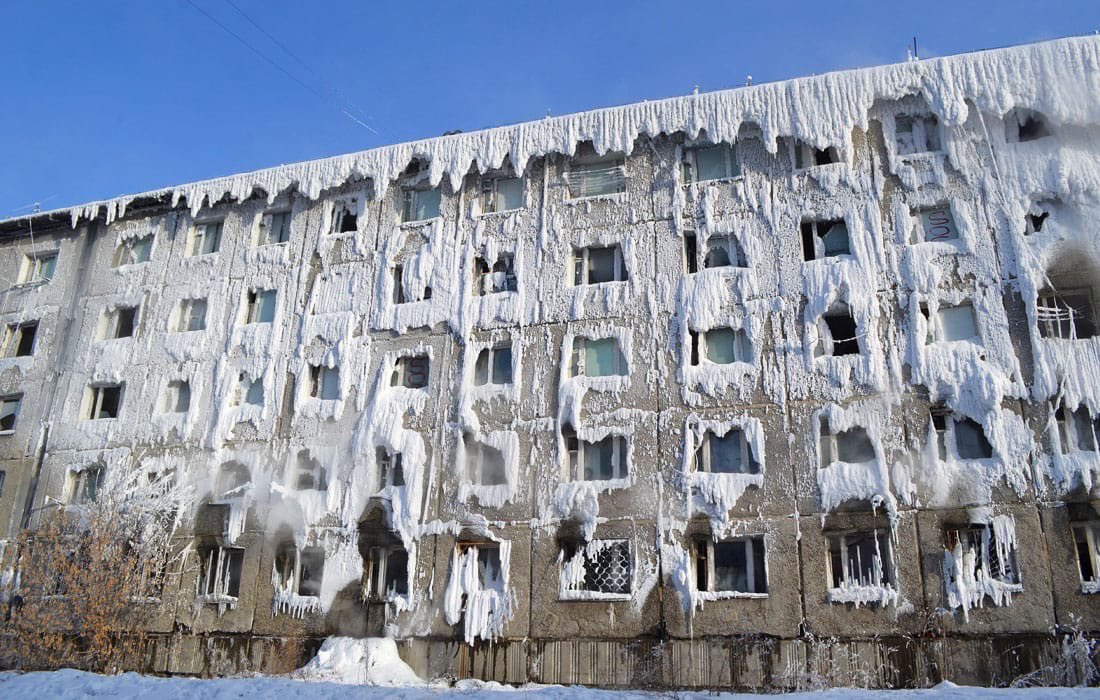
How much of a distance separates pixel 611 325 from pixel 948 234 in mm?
8938

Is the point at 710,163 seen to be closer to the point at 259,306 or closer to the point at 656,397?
the point at 656,397

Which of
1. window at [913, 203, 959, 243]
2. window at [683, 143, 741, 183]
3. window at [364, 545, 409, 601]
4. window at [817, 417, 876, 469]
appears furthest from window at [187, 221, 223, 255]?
window at [913, 203, 959, 243]

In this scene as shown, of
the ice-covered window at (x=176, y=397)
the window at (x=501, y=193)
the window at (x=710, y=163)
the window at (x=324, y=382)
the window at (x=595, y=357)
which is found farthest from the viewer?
the ice-covered window at (x=176, y=397)

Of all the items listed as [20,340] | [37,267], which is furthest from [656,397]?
[37,267]

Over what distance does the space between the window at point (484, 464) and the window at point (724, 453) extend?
17.3ft

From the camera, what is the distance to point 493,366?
26.1 meters

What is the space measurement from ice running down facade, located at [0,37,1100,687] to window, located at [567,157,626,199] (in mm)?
67

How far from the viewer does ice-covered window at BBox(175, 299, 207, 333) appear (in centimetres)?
3078

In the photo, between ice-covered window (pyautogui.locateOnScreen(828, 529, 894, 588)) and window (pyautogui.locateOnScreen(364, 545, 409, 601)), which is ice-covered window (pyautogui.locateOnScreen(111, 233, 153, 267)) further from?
ice-covered window (pyautogui.locateOnScreen(828, 529, 894, 588))

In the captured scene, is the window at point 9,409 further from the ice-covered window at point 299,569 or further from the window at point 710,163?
the window at point 710,163

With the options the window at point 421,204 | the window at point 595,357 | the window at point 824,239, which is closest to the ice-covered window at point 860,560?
the window at point 595,357

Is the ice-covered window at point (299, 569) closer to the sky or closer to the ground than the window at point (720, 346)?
closer to the ground

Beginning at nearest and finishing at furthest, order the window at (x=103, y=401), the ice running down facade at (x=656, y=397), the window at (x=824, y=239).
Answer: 1. the ice running down facade at (x=656, y=397)
2. the window at (x=824, y=239)
3. the window at (x=103, y=401)

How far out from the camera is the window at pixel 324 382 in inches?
1087
